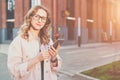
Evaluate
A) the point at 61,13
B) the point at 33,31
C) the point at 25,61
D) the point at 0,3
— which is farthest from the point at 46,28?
the point at 0,3

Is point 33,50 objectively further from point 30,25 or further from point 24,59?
point 30,25

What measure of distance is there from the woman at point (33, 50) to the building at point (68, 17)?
24.2 meters

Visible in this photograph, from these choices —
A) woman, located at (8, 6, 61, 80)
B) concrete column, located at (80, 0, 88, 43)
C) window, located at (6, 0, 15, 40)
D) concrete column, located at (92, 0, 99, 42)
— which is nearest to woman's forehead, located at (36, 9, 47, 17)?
woman, located at (8, 6, 61, 80)

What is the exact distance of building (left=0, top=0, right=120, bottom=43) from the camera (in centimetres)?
3284

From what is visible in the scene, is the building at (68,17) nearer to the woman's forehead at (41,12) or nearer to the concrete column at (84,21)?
the concrete column at (84,21)

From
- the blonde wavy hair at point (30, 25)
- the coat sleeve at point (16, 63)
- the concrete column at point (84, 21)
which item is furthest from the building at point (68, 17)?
the coat sleeve at point (16, 63)

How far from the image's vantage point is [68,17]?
34.5 metres

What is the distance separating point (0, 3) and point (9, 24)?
2.24 metres

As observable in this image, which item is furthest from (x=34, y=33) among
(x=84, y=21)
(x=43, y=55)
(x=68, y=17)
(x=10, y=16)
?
(x=84, y=21)

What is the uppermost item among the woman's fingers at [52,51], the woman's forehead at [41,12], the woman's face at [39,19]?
the woman's forehead at [41,12]

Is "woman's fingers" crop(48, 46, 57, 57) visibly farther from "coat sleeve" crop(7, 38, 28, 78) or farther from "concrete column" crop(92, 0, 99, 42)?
"concrete column" crop(92, 0, 99, 42)

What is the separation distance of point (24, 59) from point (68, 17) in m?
31.4

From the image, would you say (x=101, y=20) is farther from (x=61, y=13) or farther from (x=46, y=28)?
(x=46, y=28)

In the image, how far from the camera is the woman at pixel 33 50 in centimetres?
317
